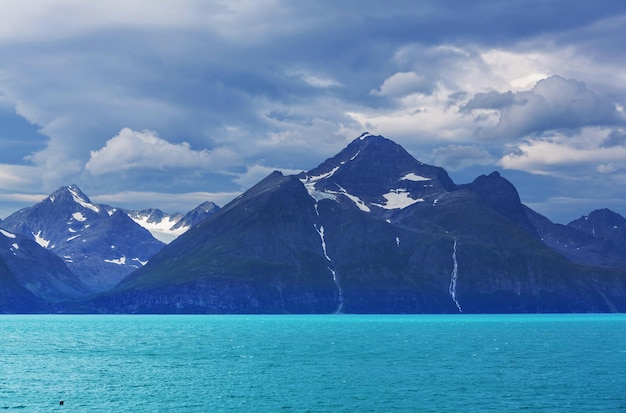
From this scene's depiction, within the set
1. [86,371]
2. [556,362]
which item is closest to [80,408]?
[86,371]

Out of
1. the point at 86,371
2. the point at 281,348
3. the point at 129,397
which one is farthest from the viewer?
the point at 281,348

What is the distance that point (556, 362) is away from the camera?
506 ft

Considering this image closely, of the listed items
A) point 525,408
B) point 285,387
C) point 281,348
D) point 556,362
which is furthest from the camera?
point 281,348

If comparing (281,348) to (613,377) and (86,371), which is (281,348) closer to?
(86,371)

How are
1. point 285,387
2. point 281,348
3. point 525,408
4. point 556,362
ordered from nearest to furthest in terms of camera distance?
point 525,408 → point 285,387 → point 556,362 → point 281,348

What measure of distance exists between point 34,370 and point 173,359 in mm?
30117

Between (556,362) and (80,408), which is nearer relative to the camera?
(80,408)

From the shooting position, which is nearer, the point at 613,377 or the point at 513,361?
the point at 613,377

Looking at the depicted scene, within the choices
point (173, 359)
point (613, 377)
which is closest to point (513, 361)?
point (613, 377)

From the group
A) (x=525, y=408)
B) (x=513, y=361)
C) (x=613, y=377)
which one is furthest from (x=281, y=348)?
(x=525, y=408)

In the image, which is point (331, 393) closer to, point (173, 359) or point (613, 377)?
point (613, 377)

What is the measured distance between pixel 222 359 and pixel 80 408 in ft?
216

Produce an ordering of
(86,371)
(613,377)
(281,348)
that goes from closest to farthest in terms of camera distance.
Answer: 1. (613,377)
2. (86,371)
3. (281,348)

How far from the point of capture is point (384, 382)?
124688 millimetres
